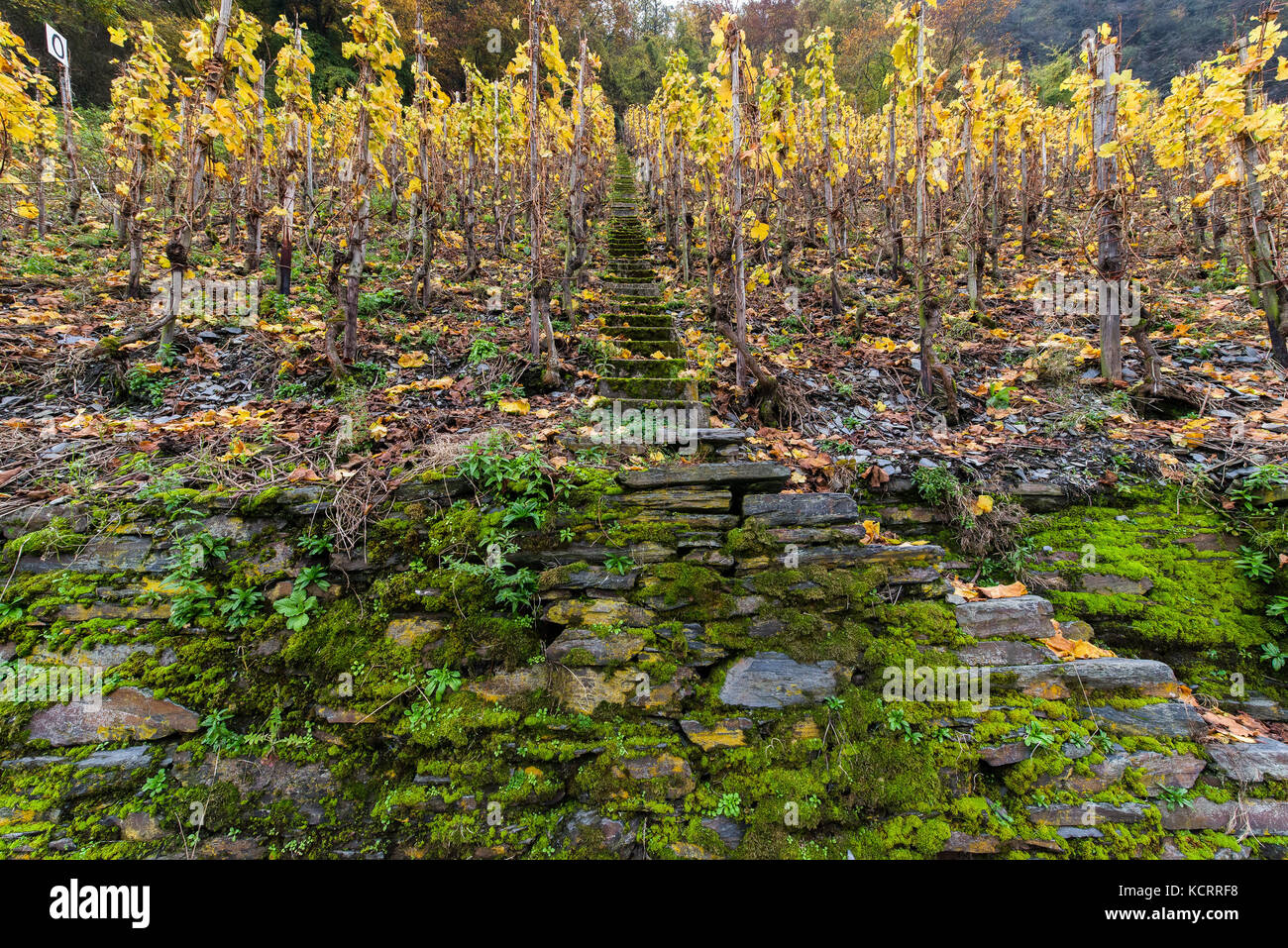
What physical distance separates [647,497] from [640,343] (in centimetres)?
347

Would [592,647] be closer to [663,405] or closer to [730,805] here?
[730,805]

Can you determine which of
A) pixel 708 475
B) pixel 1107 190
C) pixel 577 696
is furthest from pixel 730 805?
pixel 1107 190

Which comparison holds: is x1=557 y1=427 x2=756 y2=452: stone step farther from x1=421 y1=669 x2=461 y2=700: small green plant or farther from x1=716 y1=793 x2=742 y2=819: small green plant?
x1=716 y1=793 x2=742 y2=819: small green plant

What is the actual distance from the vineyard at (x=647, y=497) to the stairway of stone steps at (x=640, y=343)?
5 cm

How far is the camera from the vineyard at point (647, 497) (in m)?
2.84

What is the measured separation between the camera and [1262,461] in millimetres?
3979

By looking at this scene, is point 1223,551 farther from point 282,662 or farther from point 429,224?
point 429,224

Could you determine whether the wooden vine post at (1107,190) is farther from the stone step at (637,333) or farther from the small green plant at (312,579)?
the small green plant at (312,579)

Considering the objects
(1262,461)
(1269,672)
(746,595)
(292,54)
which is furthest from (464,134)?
(1269,672)

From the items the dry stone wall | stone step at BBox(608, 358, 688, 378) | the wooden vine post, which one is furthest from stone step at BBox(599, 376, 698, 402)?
the wooden vine post

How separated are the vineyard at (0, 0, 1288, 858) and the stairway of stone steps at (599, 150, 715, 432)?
0.05 meters

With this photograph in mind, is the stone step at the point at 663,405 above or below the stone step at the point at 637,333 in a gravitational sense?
below

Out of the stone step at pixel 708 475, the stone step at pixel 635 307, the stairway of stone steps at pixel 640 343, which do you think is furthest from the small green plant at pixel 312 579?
the stone step at pixel 635 307

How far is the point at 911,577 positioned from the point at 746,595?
119 centimetres
